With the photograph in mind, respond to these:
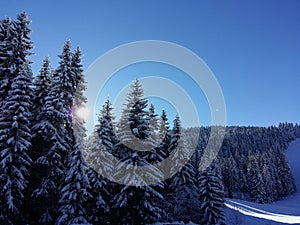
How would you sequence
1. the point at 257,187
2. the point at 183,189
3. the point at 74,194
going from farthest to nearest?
the point at 257,187 → the point at 183,189 → the point at 74,194

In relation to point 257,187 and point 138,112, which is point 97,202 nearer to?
point 138,112

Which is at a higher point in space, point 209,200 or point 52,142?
point 52,142

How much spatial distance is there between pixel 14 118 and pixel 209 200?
26086 mm

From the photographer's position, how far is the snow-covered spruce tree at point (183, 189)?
95.8ft

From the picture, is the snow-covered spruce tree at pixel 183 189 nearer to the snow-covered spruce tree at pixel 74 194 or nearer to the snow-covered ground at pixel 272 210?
the snow-covered ground at pixel 272 210

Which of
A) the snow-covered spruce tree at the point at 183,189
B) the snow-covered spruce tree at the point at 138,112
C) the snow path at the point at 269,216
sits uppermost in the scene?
the snow-covered spruce tree at the point at 138,112

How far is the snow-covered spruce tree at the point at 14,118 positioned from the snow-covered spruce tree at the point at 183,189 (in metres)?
17.2

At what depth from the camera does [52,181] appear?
20359 mm

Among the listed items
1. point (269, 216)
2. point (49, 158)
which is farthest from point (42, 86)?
point (269, 216)

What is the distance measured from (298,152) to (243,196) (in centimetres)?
9805

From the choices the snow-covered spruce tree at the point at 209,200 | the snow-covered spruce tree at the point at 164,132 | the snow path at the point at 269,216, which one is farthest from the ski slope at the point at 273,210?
the snow-covered spruce tree at the point at 164,132

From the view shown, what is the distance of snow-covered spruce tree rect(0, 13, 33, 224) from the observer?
59.4 ft

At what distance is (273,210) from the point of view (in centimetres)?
5512

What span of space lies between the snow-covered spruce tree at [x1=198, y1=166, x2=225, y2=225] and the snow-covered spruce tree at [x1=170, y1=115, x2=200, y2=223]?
113 inches
